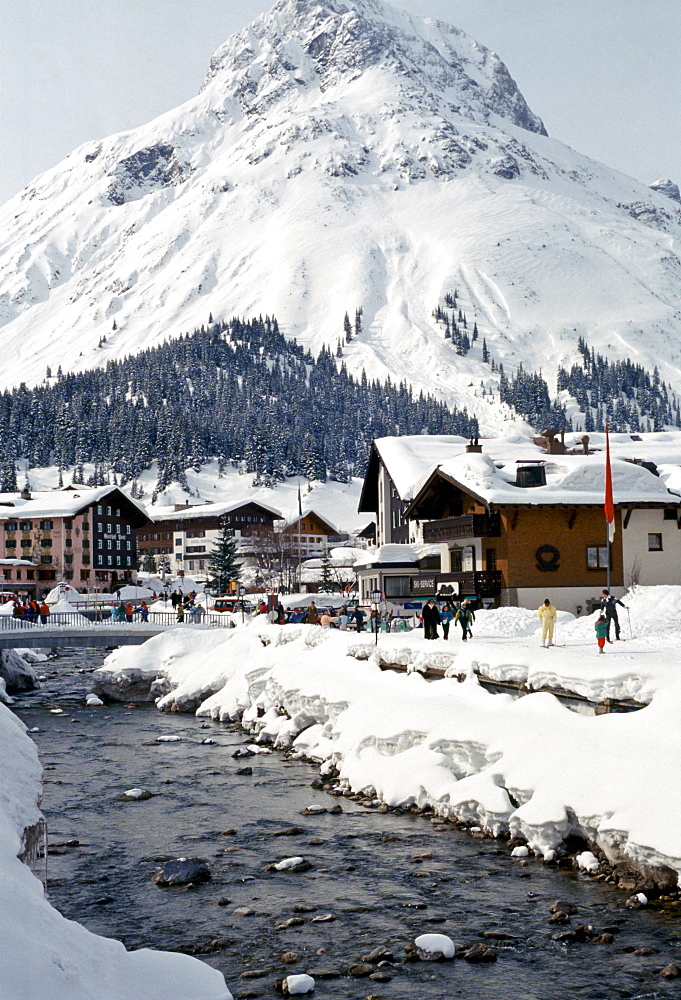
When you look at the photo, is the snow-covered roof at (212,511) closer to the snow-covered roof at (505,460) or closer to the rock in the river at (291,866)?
the snow-covered roof at (505,460)

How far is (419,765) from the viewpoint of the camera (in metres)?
25.6

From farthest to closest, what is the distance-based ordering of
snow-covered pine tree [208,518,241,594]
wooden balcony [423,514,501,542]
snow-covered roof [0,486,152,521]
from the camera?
1. snow-covered roof [0,486,152,521]
2. snow-covered pine tree [208,518,241,594]
3. wooden balcony [423,514,501,542]

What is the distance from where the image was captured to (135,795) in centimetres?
2692

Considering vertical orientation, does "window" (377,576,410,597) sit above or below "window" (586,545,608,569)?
below

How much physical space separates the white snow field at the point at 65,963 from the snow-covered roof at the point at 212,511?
146 m

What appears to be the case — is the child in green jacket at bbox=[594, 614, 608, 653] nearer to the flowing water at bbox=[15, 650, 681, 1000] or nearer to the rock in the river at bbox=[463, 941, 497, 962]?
the flowing water at bbox=[15, 650, 681, 1000]

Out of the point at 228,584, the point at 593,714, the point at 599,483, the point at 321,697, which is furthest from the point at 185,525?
the point at 593,714

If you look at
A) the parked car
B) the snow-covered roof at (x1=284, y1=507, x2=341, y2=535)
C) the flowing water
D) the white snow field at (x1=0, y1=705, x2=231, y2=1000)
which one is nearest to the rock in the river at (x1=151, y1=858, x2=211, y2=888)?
the flowing water

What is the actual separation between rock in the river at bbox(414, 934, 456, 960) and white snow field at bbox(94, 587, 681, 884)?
442 cm

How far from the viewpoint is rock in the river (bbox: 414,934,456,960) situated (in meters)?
15.4

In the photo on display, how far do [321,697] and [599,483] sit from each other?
22.1 meters

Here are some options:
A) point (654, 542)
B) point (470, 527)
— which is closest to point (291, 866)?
point (470, 527)

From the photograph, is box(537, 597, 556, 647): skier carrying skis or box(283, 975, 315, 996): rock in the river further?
box(537, 597, 556, 647): skier carrying skis

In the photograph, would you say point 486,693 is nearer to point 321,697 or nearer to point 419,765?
point 419,765
